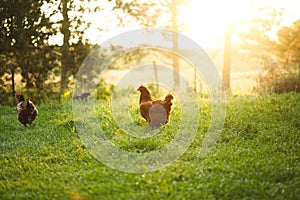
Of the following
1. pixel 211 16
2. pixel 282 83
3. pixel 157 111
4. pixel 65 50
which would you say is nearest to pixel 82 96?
pixel 65 50

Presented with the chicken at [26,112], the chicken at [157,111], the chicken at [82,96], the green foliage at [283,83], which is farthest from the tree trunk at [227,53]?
the chicken at [26,112]

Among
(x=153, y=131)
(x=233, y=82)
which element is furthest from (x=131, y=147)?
(x=233, y=82)

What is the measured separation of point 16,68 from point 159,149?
9.36 meters

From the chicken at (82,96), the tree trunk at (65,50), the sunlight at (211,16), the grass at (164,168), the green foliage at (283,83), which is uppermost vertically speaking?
the sunlight at (211,16)

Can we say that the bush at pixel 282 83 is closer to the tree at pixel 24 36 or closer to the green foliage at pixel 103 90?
the green foliage at pixel 103 90

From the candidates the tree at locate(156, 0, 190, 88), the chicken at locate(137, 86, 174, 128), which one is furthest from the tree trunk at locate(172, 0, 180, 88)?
the chicken at locate(137, 86, 174, 128)

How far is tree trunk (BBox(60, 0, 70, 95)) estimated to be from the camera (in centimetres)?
1401

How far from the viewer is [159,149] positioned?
6.16 metres

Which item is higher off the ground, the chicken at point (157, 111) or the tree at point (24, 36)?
the tree at point (24, 36)

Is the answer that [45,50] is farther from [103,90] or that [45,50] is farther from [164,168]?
[164,168]

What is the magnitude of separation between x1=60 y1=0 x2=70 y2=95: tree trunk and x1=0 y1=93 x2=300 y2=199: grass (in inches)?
243

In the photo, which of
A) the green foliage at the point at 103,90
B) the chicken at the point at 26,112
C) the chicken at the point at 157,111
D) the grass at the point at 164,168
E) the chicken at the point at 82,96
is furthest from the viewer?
the green foliage at the point at 103,90

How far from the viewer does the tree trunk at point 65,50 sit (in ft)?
46.0

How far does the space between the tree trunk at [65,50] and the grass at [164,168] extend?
618 cm
